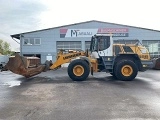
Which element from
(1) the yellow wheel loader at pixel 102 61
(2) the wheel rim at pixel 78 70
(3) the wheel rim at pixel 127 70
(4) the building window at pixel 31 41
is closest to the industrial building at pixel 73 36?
(4) the building window at pixel 31 41

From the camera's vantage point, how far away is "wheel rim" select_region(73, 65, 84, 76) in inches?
545

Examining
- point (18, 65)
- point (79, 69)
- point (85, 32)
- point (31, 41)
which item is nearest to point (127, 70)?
point (79, 69)

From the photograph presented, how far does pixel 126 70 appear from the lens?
14.1 m

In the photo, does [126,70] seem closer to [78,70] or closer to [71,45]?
[78,70]

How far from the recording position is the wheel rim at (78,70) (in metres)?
13.8

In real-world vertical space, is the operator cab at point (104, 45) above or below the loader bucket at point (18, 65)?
above

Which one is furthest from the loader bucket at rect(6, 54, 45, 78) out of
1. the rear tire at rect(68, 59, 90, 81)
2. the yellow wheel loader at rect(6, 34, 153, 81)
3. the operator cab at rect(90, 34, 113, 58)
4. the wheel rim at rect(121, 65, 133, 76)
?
the wheel rim at rect(121, 65, 133, 76)

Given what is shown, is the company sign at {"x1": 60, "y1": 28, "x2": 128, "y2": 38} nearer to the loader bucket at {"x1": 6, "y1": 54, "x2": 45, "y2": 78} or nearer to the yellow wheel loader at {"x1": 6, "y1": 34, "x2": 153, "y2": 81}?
the yellow wheel loader at {"x1": 6, "y1": 34, "x2": 153, "y2": 81}

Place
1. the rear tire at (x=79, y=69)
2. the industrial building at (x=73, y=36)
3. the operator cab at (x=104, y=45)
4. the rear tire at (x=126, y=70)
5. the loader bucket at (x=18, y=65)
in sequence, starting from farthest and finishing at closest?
the industrial building at (x=73, y=36), the operator cab at (x=104, y=45), the rear tire at (x=126, y=70), the rear tire at (x=79, y=69), the loader bucket at (x=18, y=65)

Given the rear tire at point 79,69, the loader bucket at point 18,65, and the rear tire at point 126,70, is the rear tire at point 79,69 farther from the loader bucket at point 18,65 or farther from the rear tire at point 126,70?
the loader bucket at point 18,65

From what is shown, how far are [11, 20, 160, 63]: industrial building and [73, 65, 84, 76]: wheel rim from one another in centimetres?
2102

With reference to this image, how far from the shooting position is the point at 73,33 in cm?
3503

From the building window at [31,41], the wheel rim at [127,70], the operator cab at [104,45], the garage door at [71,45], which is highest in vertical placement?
the building window at [31,41]

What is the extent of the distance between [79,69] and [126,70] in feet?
9.27
